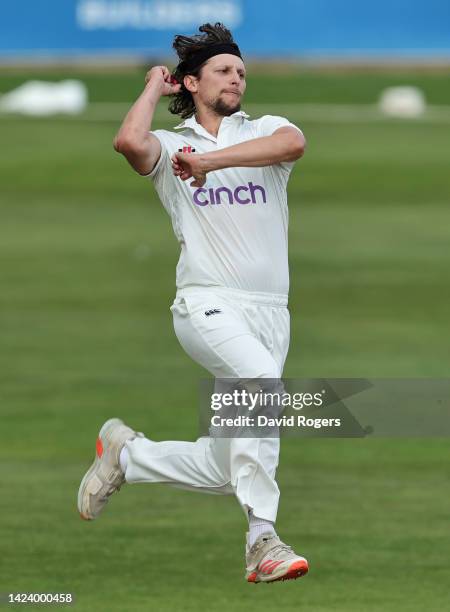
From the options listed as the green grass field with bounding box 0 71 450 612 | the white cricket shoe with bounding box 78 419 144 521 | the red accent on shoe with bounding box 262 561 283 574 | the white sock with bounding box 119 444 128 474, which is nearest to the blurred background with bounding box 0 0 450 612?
the green grass field with bounding box 0 71 450 612

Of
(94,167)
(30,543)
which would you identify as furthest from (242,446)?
(94,167)

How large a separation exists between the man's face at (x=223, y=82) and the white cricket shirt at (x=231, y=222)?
0.32 feet

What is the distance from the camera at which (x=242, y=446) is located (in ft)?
32.2

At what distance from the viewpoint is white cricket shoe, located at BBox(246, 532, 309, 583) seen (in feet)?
31.1

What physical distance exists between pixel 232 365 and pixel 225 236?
27.2 inches

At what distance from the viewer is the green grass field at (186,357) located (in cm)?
1311

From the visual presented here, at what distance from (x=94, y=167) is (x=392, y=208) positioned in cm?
641

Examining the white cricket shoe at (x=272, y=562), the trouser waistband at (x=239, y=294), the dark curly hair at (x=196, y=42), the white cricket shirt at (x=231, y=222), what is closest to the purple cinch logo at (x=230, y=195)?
the white cricket shirt at (x=231, y=222)

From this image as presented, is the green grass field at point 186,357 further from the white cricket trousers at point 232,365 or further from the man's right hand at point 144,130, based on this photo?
the man's right hand at point 144,130

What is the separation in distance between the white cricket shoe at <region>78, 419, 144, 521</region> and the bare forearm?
1.96 meters

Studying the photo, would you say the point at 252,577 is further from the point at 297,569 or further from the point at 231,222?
the point at 231,222

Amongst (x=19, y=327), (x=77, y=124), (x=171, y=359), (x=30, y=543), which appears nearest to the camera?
Answer: (x=30, y=543)

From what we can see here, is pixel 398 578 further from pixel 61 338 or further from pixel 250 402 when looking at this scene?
pixel 61 338

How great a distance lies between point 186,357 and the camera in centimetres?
2183
